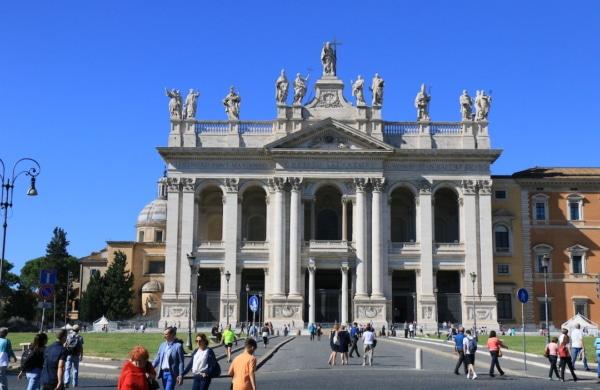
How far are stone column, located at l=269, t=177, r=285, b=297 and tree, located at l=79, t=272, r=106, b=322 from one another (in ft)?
65.7

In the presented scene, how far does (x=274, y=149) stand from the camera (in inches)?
2410

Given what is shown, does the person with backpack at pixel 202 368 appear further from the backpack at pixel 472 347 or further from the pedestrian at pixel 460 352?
the pedestrian at pixel 460 352

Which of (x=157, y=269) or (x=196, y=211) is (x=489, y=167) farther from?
(x=157, y=269)

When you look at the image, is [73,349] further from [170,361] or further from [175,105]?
[175,105]

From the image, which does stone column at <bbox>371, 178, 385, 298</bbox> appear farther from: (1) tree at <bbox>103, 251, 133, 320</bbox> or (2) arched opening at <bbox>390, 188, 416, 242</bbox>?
(1) tree at <bbox>103, 251, 133, 320</bbox>

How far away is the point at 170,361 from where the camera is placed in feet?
48.5

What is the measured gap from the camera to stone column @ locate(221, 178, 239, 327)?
2391 inches

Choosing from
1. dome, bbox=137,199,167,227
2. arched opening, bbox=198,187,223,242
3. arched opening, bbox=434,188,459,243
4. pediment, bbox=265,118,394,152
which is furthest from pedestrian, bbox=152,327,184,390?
dome, bbox=137,199,167,227

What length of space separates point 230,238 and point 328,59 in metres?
16.8

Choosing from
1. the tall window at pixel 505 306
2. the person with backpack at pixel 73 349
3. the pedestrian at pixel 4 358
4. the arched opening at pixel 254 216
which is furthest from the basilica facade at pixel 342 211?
the pedestrian at pixel 4 358

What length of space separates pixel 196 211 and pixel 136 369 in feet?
171

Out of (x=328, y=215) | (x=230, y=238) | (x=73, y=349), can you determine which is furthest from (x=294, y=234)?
(x=73, y=349)

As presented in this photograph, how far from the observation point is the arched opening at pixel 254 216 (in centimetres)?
6625

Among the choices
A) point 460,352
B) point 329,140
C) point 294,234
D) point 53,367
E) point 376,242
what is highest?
point 329,140
